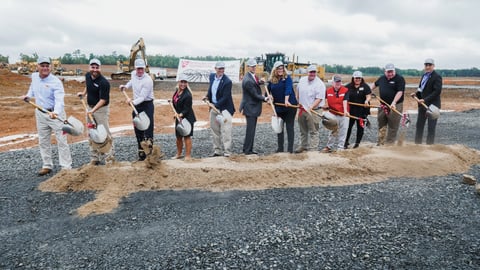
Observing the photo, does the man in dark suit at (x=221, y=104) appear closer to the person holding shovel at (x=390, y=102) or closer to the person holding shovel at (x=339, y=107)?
the person holding shovel at (x=339, y=107)

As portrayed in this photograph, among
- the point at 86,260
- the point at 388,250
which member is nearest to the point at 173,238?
the point at 86,260

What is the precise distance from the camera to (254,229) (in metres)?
4.14

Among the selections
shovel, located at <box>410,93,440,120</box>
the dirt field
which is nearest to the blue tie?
shovel, located at <box>410,93,440,120</box>

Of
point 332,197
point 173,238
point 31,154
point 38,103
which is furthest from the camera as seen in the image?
point 31,154

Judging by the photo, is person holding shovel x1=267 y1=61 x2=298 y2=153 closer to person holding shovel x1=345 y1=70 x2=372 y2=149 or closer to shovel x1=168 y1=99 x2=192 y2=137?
person holding shovel x1=345 y1=70 x2=372 y2=149

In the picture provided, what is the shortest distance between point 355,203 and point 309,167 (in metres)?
1.47

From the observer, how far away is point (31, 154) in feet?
26.7

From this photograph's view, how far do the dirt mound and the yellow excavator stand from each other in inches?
834

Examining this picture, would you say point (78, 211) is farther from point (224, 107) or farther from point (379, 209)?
point (379, 209)

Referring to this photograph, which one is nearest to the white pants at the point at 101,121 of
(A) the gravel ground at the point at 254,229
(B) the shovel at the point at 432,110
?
(A) the gravel ground at the point at 254,229

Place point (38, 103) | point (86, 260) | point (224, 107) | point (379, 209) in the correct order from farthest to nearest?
point (224, 107) → point (38, 103) → point (379, 209) → point (86, 260)

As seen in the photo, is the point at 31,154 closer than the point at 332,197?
No

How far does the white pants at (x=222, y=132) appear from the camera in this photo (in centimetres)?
703

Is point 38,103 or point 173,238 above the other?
point 38,103
